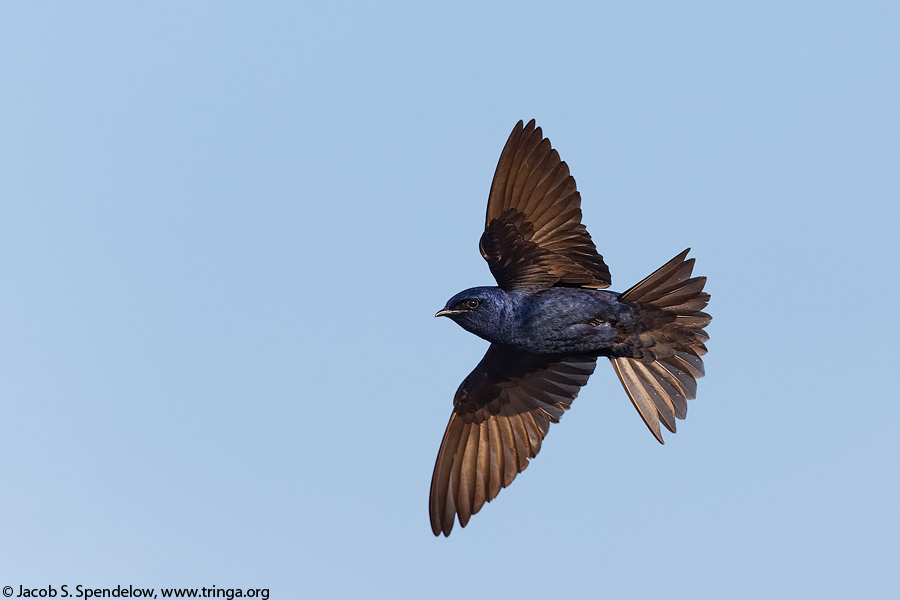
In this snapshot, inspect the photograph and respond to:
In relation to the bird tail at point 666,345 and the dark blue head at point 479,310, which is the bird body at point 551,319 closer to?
the dark blue head at point 479,310

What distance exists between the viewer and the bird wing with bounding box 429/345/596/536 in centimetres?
1093

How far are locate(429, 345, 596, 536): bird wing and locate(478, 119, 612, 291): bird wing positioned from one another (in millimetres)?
1114

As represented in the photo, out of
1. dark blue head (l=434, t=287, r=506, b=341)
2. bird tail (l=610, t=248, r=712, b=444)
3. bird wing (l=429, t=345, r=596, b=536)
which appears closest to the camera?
bird tail (l=610, t=248, r=712, b=444)

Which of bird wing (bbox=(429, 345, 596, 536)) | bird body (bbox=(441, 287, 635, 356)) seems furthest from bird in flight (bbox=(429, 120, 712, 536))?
bird wing (bbox=(429, 345, 596, 536))

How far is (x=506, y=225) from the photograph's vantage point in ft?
33.2

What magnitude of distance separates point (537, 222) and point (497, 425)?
2.29m

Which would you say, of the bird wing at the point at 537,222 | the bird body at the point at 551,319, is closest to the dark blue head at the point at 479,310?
the bird body at the point at 551,319

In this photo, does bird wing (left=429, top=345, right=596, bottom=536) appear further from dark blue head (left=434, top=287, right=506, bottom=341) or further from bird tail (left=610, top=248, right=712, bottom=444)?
dark blue head (left=434, top=287, right=506, bottom=341)

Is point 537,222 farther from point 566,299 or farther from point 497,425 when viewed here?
point 497,425

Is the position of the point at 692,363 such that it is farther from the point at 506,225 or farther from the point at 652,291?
the point at 506,225

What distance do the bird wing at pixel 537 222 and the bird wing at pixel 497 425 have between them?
111 cm

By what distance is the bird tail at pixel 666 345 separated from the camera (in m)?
9.75

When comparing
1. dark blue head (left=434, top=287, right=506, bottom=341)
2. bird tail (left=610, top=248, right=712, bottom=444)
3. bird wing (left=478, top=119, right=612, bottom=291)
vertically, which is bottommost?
bird tail (left=610, top=248, right=712, bottom=444)

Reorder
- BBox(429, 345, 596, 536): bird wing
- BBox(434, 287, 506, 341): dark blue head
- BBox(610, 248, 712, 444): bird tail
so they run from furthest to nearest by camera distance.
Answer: BBox(429, 345, 596, 536): bird wing, BBox(434, 287, 506, 341): dark blue head, BBox(610, 248, 712, 444): bird tail
